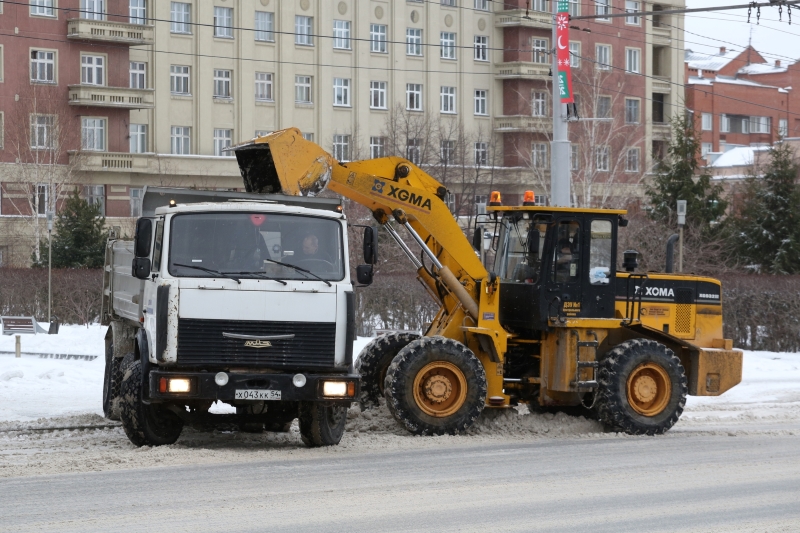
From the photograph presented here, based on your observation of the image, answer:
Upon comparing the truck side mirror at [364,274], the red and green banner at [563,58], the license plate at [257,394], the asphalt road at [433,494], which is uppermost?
the red and green banner at [563,58]

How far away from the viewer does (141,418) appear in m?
13.6

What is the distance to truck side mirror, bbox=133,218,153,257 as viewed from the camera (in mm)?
13250

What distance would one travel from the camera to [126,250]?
16375 millimetres

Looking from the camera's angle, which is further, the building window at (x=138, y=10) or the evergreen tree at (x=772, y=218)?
the building window at (x=138, y=10)

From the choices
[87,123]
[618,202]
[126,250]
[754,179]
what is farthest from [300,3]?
[126,250]

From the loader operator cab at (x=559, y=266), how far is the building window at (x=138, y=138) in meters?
47.9

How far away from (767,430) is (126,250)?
27.4 ft

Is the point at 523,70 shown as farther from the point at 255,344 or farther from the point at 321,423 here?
the point at 255,344

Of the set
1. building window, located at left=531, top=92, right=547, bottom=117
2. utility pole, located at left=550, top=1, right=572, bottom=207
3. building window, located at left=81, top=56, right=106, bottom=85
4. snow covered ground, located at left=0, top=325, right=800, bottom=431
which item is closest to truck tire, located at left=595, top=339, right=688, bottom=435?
snow covered ground, located at left=0, top=325, right=800, bottom=431

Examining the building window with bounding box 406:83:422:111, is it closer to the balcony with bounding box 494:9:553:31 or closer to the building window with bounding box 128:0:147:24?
the balcony with bounding box 494:9:553:31

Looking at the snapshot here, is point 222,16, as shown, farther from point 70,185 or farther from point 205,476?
point 205,476

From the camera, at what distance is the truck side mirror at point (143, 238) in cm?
1325

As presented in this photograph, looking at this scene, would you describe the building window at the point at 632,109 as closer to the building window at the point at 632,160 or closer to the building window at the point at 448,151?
the building window at the point at 632,160

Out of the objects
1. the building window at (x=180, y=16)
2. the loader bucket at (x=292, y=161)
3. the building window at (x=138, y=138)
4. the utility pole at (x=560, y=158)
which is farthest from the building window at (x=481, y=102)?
the loader bucket at (x=292, y=161)
